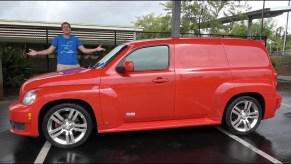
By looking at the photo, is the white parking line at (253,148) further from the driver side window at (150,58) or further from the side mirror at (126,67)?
the side mirror at (126,67)

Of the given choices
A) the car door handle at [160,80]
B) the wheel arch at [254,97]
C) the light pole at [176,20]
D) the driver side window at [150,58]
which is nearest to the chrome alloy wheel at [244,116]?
the wheel arch at [254,97]

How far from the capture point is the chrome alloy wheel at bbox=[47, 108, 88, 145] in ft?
15.7

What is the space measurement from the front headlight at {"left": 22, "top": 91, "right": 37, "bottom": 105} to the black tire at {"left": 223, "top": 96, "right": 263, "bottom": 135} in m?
3.09

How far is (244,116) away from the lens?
5.50 meters

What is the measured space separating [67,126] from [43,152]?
0.49 m

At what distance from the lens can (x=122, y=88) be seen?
488 centimetres

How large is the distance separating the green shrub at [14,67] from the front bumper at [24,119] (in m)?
6.29

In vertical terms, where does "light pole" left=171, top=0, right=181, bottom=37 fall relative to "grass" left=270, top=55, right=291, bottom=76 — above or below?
above

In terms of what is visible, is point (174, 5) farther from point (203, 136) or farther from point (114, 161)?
point (114, 161)

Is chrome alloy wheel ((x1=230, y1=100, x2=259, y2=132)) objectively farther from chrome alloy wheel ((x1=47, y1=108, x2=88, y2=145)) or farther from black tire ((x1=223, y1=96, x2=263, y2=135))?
chrome alloy wheel ((x1=47, y1=108, x2=88, y2=145))

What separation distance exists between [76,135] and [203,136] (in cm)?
208

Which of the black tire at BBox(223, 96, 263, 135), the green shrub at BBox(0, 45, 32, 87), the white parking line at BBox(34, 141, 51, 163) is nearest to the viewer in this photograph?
the white parking line at BBox(34, 141, 51, 163)

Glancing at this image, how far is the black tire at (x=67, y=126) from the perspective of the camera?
4.74m

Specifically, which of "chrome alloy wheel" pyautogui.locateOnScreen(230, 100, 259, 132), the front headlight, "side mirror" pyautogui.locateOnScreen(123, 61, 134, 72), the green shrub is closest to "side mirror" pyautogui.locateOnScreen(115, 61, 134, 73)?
"side mirror" pyautogui.locateOnScreen(123, 61, 134, 72)
